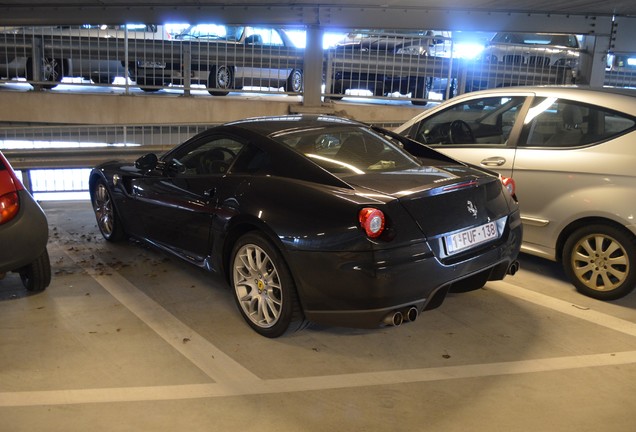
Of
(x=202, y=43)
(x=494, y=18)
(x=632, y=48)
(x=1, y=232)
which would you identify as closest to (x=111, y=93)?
(x=202, y=43)

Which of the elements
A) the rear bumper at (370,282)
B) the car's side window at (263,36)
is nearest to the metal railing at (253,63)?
the car's side window at (263,36)

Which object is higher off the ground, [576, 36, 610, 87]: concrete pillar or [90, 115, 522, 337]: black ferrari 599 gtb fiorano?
[576, 36, 610, 87]: concrete pillar

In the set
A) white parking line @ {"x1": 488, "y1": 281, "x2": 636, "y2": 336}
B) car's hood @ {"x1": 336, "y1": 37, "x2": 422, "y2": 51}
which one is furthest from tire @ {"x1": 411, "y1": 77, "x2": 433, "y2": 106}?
white parking line @ {"x1": 488, "y1": 281, "x2": 636, "y2": 336}

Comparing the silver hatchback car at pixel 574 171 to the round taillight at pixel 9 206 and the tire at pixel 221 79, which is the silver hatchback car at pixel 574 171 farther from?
the tire at pixel 221 79

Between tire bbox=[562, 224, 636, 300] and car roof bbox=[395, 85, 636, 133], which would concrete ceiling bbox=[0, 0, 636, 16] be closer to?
car roof bbox=[395, 85, 636, 133]

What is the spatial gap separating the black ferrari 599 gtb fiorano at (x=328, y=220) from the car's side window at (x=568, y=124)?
763 millimetres

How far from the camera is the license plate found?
345cm

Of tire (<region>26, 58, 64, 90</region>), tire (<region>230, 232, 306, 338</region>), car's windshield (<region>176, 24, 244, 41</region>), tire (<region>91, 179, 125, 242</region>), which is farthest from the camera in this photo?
car's windshield (<region>176, 24, 244, 41</region>)

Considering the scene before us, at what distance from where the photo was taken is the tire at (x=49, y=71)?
1244cm

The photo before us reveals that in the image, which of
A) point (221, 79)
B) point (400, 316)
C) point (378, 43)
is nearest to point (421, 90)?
point (378, 43)

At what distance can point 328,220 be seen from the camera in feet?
10.9

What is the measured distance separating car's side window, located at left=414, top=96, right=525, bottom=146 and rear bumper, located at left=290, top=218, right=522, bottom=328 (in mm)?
2117

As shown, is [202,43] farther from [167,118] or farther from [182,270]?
[182,270]

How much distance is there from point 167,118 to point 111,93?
1.27m
